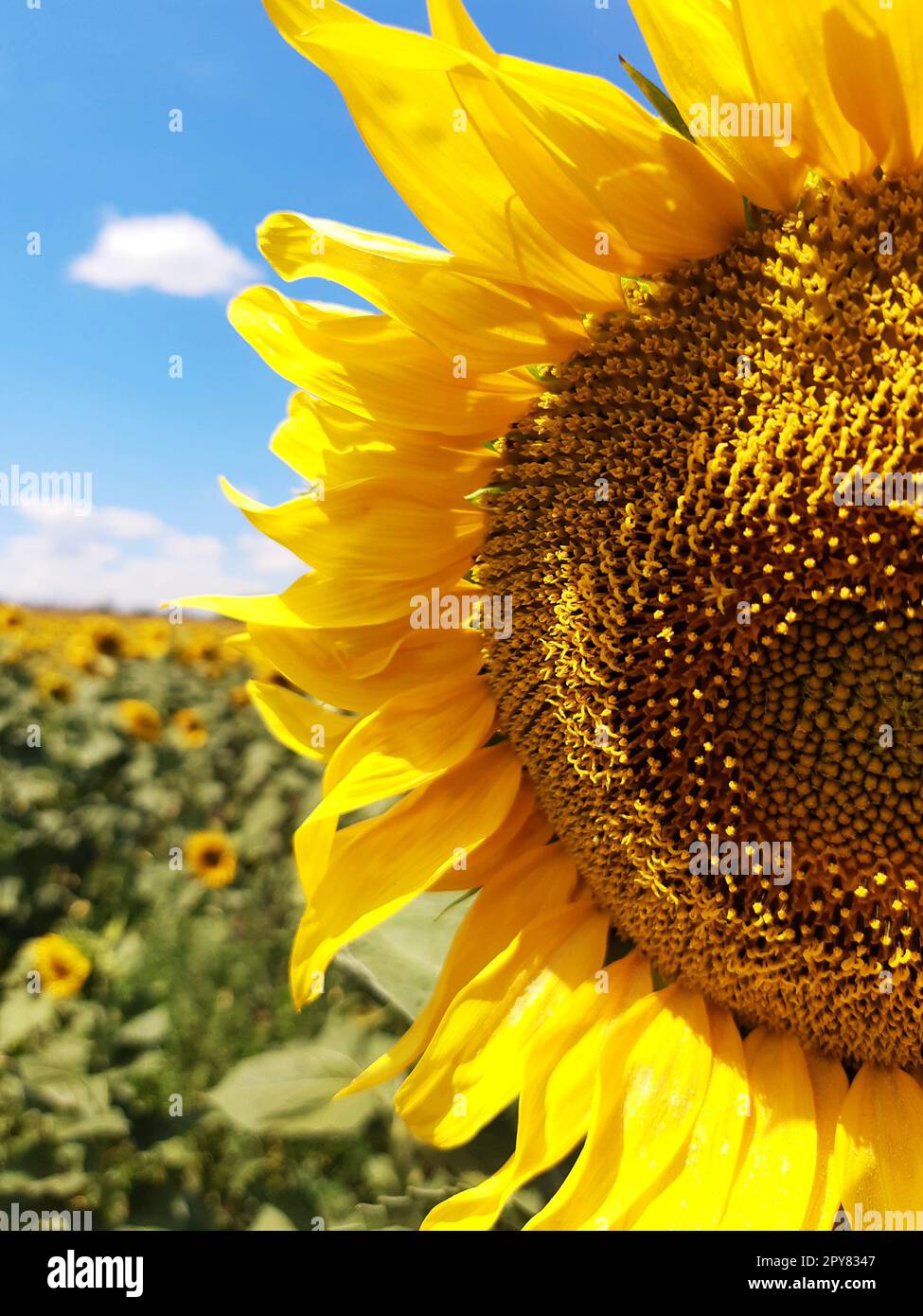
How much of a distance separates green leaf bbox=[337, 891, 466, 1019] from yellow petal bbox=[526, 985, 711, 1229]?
42 centimetres

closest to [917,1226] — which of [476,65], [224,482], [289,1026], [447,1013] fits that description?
[447,1013]

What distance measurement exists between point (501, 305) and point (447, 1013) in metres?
1.16

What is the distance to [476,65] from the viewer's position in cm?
127

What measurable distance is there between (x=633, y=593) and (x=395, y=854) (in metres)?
0.66

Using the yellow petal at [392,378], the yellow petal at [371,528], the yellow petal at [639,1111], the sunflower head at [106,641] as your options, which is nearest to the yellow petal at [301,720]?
the yellow petal at [371,528]

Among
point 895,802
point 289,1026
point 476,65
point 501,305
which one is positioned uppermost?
point 476,65

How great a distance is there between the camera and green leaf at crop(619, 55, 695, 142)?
4.54 ft

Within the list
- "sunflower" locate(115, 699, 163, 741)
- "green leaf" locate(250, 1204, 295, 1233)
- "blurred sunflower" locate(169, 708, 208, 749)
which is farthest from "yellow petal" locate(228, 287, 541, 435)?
"blurred sunflower" locate(169, 708, 208, 749)

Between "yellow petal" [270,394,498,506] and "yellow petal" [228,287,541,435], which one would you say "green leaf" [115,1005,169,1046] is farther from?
"yellow petal" [228,287,541,435]

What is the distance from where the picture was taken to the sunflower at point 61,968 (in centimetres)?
484

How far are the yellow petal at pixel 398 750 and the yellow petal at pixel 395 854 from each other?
1.6 inches

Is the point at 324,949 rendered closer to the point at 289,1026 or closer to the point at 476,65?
the point at 476,65

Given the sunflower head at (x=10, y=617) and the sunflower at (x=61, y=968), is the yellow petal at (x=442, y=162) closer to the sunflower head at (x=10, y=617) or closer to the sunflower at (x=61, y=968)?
the sunflower at (x=61, y=968)
